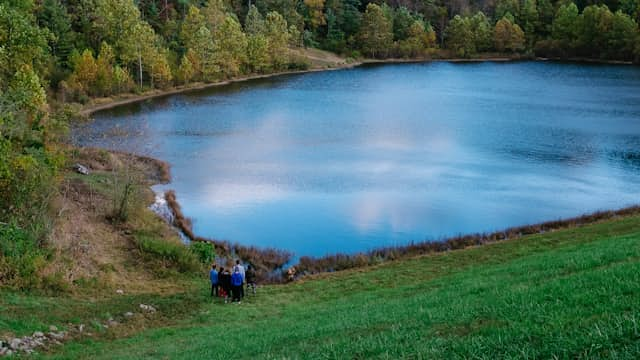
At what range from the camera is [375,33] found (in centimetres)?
12706

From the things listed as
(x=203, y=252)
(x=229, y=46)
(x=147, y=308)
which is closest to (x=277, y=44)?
(x=229, y=46)

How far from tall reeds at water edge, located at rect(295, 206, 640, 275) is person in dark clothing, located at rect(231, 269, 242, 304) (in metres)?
6.19

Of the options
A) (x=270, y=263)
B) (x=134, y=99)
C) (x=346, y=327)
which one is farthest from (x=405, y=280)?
(x=134, y=99)

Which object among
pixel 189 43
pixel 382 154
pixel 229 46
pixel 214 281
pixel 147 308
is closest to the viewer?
pixel 147 308

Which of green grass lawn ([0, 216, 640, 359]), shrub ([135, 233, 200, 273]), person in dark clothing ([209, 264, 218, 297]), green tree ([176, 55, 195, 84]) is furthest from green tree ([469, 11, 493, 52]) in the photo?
person in dark clothing ([209, 264, 218, 297])

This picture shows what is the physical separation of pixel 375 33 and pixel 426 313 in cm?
11790

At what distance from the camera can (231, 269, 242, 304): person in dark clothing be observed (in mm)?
21891

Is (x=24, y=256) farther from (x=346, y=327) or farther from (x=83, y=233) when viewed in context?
(x=346, y=327)

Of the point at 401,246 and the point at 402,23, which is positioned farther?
the point at 402,23

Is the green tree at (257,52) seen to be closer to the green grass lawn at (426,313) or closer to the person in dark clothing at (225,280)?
the green grass lawn at (426,313)

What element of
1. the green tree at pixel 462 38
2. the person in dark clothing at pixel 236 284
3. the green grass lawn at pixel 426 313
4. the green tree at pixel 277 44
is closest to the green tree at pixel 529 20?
the green tree at pixel 462 38

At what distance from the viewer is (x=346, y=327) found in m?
13.9

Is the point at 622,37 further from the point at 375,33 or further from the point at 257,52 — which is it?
the point at 257,52

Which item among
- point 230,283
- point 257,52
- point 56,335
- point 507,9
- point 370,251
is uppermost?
point 507,9
